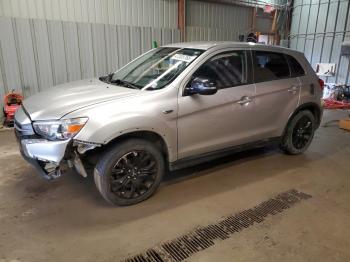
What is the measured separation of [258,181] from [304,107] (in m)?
1.41

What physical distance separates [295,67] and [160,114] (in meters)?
2.26

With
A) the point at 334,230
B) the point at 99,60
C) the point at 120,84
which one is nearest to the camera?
the point at 334,230

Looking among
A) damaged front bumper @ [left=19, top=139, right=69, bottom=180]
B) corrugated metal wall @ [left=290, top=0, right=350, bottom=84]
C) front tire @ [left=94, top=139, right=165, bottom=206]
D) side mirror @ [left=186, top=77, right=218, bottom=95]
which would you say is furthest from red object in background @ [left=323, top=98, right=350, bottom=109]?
damaged front bumper @ [left=19, top=139, right=69, bottom=180]

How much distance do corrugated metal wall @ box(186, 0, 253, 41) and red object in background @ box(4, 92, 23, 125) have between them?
480cm

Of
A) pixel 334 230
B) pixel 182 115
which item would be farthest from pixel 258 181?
pixel 182 115

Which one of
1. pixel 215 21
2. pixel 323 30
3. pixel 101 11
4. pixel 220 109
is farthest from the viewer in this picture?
pixel 323 30

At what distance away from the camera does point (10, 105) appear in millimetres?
5785

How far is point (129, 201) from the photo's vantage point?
283 cm

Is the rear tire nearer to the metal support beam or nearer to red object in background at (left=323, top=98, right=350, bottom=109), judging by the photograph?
red object in background at (left=323, top=98, right=350, bottom=109)

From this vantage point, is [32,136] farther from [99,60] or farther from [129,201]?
[99,60]

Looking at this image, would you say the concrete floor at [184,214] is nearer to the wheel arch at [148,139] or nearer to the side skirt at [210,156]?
the side skirt at [210,156]

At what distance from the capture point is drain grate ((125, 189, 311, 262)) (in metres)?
2.20

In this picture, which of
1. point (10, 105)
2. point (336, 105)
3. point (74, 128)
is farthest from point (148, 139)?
point (336, 105)

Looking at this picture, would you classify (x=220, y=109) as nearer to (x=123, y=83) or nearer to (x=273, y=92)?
(x=273, y=92)
